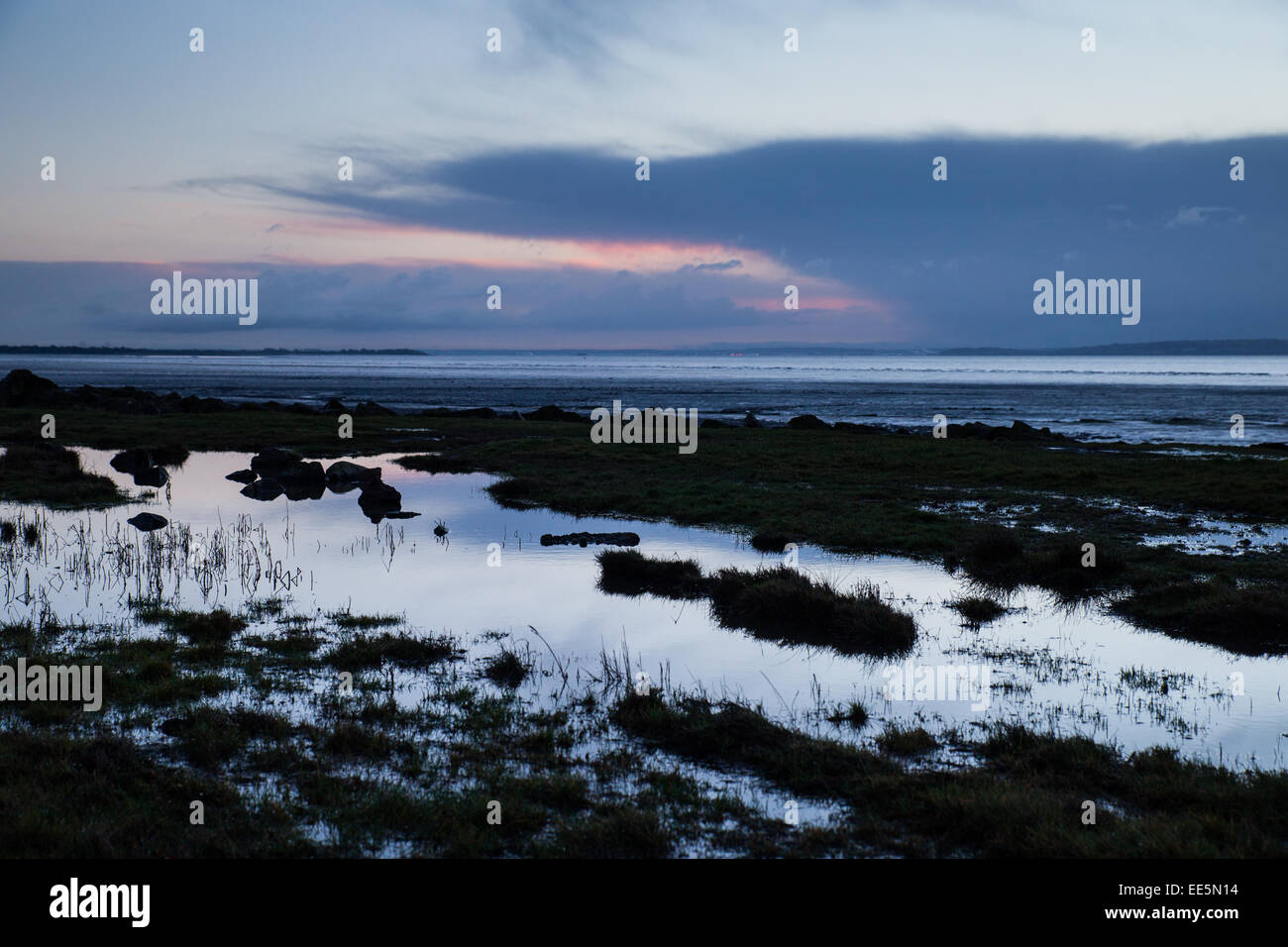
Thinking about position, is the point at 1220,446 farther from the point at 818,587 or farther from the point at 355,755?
the point at 355,755

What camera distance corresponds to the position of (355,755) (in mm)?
8211

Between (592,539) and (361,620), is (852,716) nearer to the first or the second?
(361,620)

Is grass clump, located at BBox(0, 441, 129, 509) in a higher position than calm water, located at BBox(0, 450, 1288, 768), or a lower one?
higher

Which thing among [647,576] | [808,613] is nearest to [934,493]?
[647,576]

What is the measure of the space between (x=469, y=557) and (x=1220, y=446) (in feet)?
134

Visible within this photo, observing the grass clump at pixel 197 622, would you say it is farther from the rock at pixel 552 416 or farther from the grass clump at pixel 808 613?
the rock at pixel 552 416

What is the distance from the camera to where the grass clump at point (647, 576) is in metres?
15.8

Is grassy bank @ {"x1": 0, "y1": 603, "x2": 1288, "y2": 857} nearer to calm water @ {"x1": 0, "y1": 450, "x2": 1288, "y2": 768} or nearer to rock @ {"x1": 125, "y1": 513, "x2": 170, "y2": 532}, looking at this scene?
calm water @ {"x1": 0, "y1": 450, "x2": 1288, "y2": 768}

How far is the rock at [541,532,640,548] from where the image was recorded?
65.6 feet

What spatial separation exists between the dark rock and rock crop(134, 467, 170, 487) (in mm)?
15160

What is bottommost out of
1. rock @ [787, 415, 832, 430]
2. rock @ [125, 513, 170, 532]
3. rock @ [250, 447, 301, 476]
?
rock @ [125, 513, 170, 532]

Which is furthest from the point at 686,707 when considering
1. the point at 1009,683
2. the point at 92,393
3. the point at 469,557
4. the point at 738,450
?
the point at 92,393

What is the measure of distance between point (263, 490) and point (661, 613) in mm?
17602

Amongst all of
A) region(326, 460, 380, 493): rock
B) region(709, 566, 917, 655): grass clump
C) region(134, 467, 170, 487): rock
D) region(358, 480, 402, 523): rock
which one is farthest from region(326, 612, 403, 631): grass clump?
region(134, 467, 170, 487): rock
